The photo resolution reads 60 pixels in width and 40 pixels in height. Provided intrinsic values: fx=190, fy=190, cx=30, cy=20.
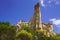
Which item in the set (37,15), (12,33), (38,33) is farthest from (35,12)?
(12,33)

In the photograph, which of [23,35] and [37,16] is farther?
[37,16]

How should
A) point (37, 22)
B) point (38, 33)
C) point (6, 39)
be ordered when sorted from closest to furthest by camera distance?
point (6, 39)
point (38, 33)
point (37, 22)

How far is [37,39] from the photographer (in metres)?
66.8

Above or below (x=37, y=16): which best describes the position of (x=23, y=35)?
below

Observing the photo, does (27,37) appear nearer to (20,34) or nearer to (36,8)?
(20,34)

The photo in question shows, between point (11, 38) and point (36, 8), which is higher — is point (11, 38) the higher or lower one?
the lower one

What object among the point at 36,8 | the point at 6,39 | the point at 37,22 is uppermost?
the point at 36,8

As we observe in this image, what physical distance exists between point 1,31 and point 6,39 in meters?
4.54

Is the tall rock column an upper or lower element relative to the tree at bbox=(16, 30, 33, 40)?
upper

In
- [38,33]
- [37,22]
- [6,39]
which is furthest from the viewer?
[37,22]

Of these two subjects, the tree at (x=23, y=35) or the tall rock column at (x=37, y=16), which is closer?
the tree at (x=23, y=35)

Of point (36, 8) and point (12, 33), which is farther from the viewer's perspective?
point (36, 8)

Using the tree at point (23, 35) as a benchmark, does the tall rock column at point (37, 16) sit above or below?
above

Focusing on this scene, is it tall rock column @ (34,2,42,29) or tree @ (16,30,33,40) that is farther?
tall rock column @ (34,2,42,29)
